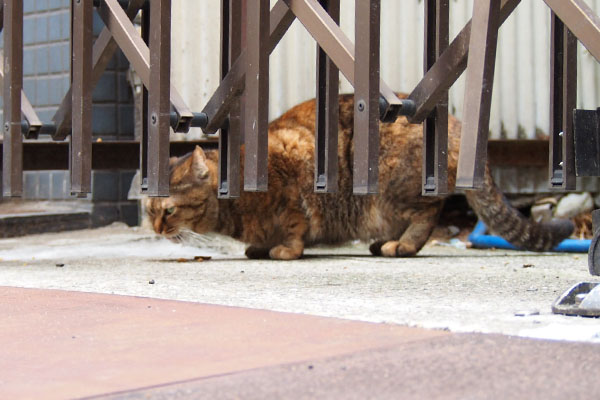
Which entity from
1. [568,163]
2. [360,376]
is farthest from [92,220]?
[360,376]

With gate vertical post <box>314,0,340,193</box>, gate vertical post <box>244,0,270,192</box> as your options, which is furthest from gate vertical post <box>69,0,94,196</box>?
gate vertical post <box>314,0,340,193</box>

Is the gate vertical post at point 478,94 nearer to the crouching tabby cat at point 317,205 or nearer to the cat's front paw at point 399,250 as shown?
the crouching tabby cat at point 317,205

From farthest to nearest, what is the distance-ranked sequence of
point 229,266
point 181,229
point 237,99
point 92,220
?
point 92,220, point 181,229, point 229,266, point 237,99

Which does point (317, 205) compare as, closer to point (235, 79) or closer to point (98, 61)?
point (98, 61)

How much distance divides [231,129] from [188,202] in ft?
4.98

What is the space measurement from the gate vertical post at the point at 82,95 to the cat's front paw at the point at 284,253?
1.49 metres

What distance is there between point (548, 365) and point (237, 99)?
6.19ft

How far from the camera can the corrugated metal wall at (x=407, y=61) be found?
5.91 meters

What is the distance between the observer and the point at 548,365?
1779 mm

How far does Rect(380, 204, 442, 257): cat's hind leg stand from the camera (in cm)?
498

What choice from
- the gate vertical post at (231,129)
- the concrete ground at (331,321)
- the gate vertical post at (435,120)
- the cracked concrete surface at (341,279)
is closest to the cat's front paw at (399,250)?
the cracked concrete surface at (341,279)

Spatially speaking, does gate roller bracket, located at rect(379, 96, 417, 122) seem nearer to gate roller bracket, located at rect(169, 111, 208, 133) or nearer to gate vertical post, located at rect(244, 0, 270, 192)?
gate vertical post, located at rect(244, 0, 270, 192)

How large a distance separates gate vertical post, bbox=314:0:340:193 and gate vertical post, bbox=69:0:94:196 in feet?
3.32

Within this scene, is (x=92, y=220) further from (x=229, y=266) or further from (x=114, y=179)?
(x=229, y=266)
